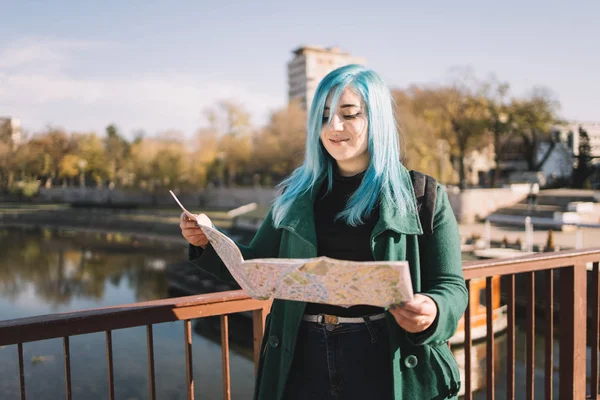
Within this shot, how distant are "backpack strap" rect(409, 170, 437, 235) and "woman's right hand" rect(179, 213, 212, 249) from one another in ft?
2.18

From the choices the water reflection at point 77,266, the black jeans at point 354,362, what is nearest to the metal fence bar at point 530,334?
the black jeans at point 354,362

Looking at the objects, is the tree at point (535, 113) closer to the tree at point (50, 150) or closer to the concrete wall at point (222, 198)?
the concrete wall at point (222, 198)

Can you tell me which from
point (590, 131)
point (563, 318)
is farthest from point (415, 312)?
point (590, 131)

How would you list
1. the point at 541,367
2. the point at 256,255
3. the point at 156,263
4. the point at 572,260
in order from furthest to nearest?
the point at 156,263 < the point at 541,367 < the point at 572,260 < the point at 256,255

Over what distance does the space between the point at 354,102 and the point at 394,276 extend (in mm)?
599

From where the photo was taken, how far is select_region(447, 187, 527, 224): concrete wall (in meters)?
33.5

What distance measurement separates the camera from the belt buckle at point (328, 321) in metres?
1.57

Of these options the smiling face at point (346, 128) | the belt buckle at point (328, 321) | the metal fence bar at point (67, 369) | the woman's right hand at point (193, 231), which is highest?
the smiling face at point (346, 128)

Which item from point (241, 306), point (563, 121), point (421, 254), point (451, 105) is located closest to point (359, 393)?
point (421, 254)

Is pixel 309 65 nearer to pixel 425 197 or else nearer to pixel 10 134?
pixel 10 134

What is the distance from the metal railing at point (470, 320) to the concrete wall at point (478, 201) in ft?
101

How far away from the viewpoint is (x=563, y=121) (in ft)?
134

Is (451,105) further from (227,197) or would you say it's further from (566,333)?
(566,333)

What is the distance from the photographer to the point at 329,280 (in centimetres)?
129
